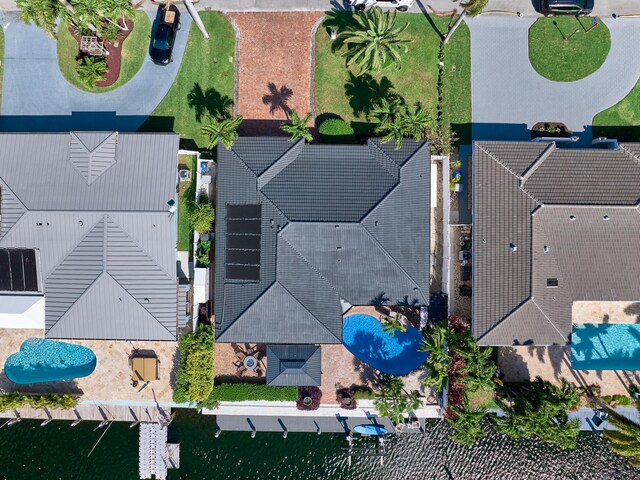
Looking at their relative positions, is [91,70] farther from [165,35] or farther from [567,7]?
[567,7]

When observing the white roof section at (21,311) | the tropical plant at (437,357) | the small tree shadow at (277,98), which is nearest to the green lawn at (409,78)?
the small tree shadow at (277,98)

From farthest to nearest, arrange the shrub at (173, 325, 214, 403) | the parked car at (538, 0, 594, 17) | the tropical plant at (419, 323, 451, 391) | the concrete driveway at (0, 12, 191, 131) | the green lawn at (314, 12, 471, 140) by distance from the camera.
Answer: the concrete driveway at (0, 12, 191, 131) < the green lawn at (314, 12, 471, 140) < the parked car at (538, 0, 594, 17) < the shrub at (173, 325, 214, 403) < the tropical plant at (419, 323, 451, 391)

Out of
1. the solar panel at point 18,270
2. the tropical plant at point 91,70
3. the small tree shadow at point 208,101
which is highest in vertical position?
the tropical plant at point 91,70

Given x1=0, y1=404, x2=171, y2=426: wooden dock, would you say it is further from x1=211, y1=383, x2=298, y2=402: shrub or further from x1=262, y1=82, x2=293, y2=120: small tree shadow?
x1=262, y1=82, x2=293, y2=120: small tree shadow

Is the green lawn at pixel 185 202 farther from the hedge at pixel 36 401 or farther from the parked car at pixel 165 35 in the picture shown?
the hedge at pixel 36 401

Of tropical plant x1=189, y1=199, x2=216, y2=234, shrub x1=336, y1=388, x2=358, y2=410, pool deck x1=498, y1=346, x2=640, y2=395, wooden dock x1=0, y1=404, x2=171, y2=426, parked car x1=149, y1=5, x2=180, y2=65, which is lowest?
wooden dock x1=0, y1=404, x2=171, y2=426

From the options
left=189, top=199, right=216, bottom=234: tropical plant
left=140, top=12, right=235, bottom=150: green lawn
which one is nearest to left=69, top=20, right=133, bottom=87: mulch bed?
left=140, top=12, right=235, bottom=150: green lawn


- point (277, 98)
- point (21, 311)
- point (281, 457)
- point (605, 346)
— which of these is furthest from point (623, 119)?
point (21, 311)
